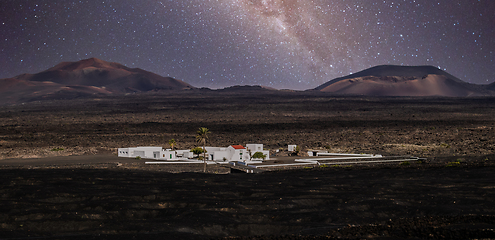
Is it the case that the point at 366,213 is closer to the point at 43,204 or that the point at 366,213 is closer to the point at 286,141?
the point at 43,204

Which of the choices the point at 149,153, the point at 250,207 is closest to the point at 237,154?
the point at 149,153

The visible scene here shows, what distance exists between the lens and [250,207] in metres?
21.3

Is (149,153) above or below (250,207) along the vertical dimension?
above

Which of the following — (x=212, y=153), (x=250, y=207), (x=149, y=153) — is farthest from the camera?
(x=149, y=153)

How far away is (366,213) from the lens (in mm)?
19656

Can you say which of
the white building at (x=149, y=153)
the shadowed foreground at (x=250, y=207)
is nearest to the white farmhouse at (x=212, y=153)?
the white building at (x=149, y=153)

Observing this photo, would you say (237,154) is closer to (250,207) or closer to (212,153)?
(212,153)

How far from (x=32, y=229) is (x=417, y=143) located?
69697 millimetres

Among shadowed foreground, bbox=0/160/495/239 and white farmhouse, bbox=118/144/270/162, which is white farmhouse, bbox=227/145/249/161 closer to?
white farmhouse, bbox=118/144/270/162

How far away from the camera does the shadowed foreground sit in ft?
55.2

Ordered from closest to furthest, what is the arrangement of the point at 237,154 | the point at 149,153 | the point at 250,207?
1. the point at 250,207
2. the point at 237,154
3. the point at 149,153

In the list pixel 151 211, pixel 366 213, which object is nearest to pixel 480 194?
pixel 366 213

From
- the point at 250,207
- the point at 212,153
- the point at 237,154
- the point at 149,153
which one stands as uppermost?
the point at 149,153

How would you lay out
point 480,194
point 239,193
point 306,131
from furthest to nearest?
point 306,131 < point 239,193 < point 480,194
